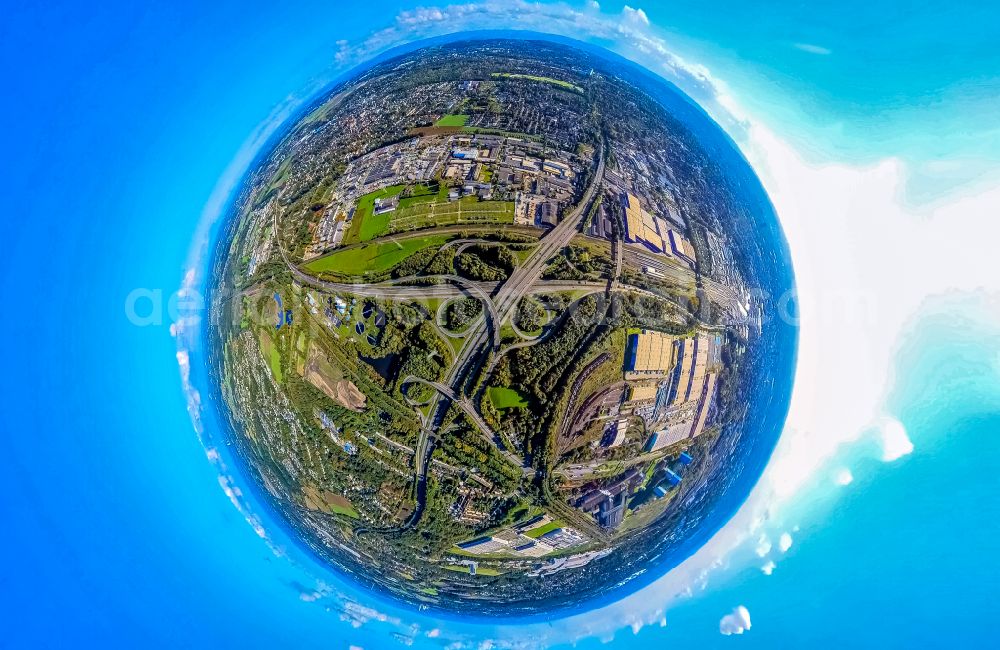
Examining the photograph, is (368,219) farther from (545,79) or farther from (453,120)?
(545,79)

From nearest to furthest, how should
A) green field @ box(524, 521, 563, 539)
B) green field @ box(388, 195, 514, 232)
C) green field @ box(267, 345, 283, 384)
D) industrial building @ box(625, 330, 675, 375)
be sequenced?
industrial building @ box(625, 330, 675, 375), green field @ box(388, 195, 514, 232), green field @ box(524, 521, 563, 539), green field @ box(267, 345, 283, 384)

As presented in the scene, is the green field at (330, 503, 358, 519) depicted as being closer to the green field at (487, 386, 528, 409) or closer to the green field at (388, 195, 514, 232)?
the green field at (487, 386, 528, 409)

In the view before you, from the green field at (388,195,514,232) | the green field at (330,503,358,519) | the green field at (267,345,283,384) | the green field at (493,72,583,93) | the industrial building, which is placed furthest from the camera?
the green field at (493,72,583,93)

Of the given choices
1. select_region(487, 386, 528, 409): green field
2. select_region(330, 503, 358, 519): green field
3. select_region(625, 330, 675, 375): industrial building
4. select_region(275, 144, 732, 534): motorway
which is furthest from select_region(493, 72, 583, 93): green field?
select_region(330, 503, 358, 519): green field

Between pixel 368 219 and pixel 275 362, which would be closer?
pixel 368 219

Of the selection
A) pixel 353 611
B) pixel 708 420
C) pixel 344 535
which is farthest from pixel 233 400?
pixel 708 420

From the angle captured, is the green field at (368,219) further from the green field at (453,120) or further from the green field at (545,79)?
the green field at (545,79)

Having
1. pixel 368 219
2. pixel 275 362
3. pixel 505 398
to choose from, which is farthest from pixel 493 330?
pixel 275 362
